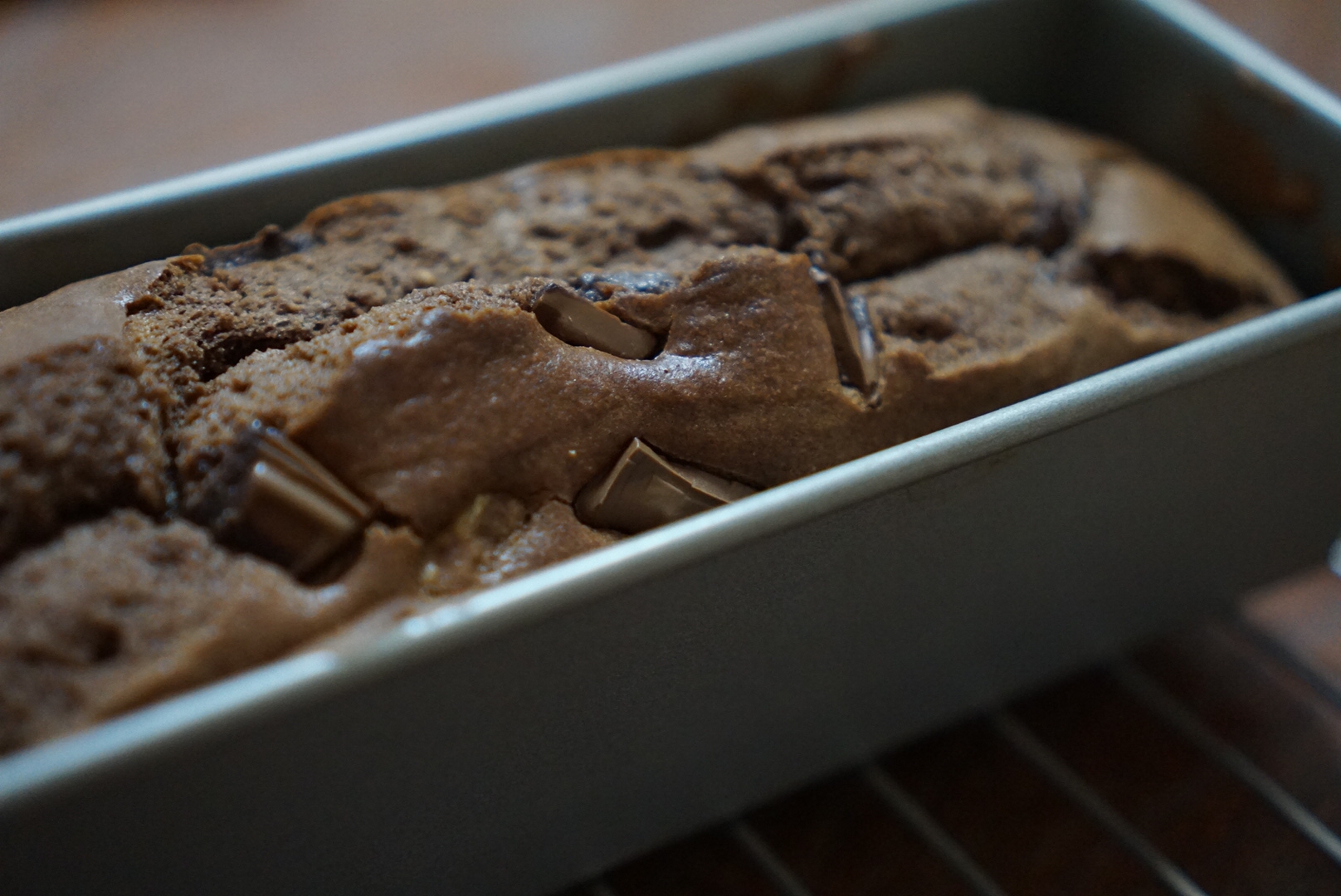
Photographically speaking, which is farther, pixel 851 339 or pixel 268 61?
pixel 268 61

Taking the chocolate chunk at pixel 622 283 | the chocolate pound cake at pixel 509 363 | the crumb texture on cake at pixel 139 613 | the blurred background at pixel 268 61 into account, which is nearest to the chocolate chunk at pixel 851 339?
the chocolate pound cake at pixel 509 363

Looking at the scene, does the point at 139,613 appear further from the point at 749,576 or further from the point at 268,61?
the point at 268,61

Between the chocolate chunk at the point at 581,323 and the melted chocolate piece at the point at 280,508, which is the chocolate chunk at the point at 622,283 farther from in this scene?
the melted chocolate piece at the point at 280,508

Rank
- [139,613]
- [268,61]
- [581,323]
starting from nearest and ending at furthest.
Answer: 1. [139,613]
2. [581,323]
3. [268,61]

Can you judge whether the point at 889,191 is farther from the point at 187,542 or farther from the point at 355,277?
the point at 187,542

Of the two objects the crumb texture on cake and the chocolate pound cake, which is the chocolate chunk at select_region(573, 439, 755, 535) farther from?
the crumb texture on cake

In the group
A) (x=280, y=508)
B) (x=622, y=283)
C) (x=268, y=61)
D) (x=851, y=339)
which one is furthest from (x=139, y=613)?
(x=268, y=61)
